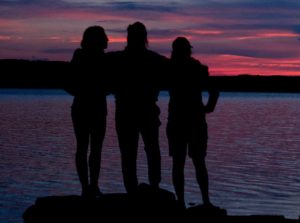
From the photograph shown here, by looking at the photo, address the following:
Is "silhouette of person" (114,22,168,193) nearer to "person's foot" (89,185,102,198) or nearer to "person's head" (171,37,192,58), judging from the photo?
"person's head" (171,37,192,58)

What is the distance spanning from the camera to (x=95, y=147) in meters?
9.41

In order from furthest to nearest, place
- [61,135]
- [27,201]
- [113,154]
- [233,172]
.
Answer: [61,135]
[113,154]
[233,172]
[27,201]

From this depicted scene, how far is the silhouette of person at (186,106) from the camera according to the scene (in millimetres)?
9414

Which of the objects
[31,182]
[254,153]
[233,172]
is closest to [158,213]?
[31,182]

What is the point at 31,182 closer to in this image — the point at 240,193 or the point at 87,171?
the point at 240,193

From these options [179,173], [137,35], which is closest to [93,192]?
[179,173]

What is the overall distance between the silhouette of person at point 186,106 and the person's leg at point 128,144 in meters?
0.51

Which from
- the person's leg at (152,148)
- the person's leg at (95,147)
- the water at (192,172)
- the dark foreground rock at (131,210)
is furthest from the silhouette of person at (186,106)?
the water at (192,172)

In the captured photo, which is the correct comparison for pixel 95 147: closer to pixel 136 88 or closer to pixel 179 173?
pixel 136 88

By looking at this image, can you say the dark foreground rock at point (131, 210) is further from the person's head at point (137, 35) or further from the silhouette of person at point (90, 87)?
the person's head at point (137, 35)

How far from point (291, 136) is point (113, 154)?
40.8 feet

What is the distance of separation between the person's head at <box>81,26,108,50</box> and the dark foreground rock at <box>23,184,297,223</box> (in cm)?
189

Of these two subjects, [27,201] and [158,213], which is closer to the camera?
[158,213]

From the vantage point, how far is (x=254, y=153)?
26547mm
